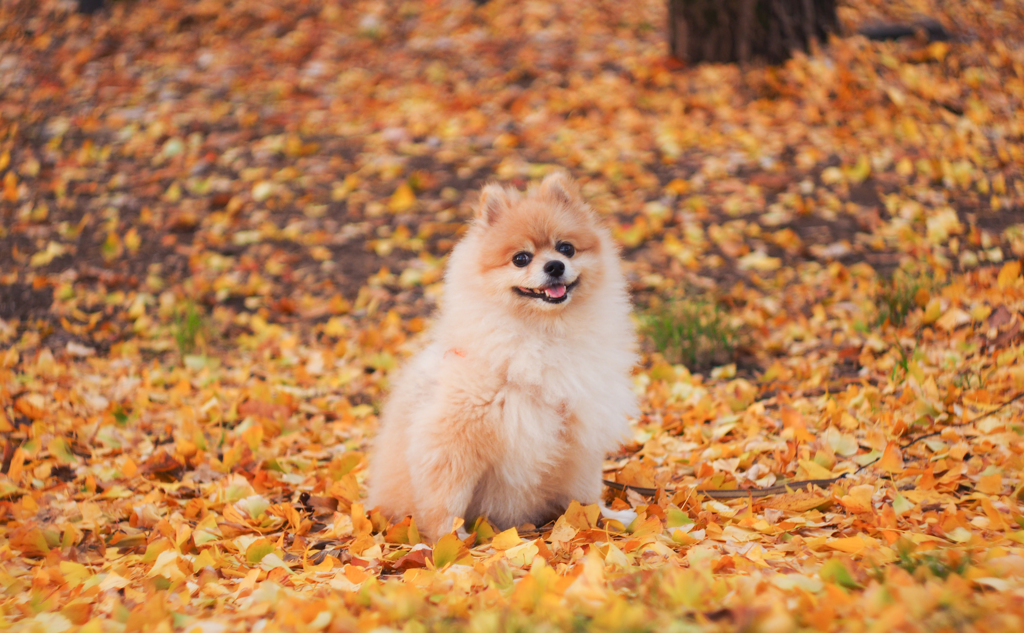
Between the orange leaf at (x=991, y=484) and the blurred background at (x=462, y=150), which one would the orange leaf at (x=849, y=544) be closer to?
the orange leaf at (x=991, y=484)

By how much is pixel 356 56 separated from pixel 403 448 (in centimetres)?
718

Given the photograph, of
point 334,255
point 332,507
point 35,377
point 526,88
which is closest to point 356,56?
point 526,88

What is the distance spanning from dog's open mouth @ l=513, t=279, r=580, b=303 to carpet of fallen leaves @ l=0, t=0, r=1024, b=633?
859 millimetres

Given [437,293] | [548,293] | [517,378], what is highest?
[548,293]

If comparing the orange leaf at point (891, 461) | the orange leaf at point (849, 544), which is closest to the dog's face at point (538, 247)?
the orange leaf at point (849, 544)

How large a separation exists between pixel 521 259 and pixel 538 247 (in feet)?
0.28

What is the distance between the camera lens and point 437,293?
6.03 meters

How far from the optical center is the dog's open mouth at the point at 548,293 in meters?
2.90

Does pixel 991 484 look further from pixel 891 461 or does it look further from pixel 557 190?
pixel 557 190

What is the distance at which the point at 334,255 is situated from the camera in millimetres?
6578

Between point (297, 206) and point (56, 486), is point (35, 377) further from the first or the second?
point (297, 206)

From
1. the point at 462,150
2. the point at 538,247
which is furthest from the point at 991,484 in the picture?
the point at 462,150

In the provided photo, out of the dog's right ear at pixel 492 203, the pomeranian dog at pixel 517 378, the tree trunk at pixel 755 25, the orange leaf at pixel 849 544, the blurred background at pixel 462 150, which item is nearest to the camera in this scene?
the orange leaf at pixel 849 544

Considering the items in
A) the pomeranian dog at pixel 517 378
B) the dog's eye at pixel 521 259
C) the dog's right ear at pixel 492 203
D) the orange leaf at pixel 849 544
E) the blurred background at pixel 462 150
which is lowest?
the blurred background at pixel 462 150
